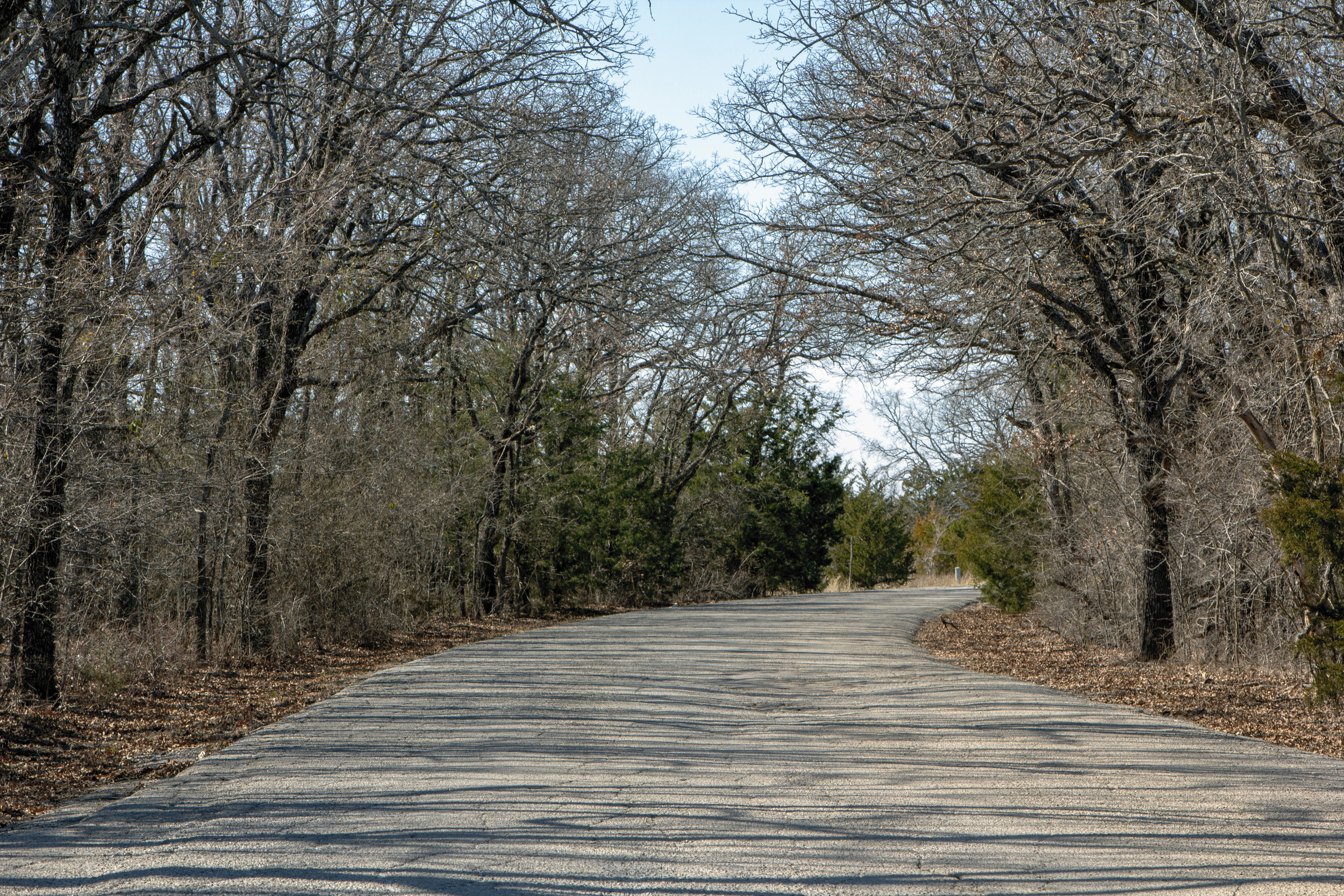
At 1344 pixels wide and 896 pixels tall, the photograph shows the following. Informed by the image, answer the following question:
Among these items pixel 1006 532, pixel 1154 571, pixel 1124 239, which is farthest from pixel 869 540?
pixel 1124 239

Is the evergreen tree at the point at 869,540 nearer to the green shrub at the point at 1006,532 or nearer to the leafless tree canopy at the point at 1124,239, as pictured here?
the green shrub at the point at 1006,532

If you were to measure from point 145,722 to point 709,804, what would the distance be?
5.15 metres

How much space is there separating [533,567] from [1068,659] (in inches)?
439

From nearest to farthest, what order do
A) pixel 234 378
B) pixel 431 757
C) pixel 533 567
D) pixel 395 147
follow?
pixel 431 757 < pixel 234 378 < pixel 395 147 < pixel 533 567

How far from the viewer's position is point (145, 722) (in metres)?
8.73

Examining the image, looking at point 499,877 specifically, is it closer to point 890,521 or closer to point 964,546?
point 964,546

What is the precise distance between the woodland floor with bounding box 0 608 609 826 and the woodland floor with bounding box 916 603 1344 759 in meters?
7.67

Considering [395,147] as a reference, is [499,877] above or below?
below

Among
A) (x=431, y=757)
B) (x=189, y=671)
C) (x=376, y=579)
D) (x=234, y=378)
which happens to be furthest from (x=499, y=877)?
(x=376, y=579)

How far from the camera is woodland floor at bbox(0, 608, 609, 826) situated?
6.84m

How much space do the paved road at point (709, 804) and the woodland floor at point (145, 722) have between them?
0.48 meters

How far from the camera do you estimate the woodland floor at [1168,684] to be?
9125 mm

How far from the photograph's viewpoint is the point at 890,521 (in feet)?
142

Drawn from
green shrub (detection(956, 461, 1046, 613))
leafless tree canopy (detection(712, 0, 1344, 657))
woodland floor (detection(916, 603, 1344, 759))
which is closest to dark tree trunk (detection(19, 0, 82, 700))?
leafless tree canopy (detection(712, 0, 1344, 657))
